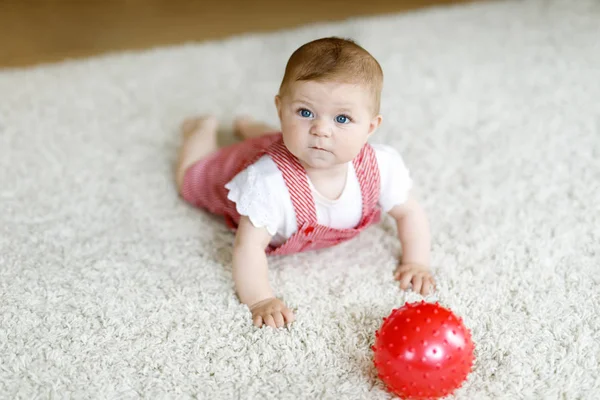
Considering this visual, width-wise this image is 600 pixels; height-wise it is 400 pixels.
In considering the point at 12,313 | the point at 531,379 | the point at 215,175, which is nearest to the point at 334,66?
the point at 215,175

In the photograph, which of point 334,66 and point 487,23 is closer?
point 334,66

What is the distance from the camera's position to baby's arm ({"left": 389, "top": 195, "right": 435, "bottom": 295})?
116 centimetres

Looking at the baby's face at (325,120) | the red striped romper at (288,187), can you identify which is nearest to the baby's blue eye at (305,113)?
the baby's face at (325,120)

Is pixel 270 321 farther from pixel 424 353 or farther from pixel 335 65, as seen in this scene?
pixel 335 65

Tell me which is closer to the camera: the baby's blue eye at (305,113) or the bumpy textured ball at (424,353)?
the bumpy textured ball at (424,353)

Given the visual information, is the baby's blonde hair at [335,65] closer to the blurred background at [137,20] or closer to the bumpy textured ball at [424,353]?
the bumpy textured ball at [424,353]

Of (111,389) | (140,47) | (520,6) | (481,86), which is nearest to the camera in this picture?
(111,389)

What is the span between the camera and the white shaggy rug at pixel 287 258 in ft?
3.23

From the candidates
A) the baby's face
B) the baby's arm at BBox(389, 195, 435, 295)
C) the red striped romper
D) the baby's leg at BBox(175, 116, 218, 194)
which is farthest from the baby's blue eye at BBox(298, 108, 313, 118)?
the baby's leg at BBox(175, 116, 218, 194)

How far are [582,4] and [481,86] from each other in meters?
0.64

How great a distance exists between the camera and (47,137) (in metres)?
1.55

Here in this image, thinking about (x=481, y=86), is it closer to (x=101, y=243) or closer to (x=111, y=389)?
(x=101, y=243)

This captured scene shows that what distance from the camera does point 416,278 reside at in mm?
1132

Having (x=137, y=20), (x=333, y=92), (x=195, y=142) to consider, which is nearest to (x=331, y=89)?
(x=333, y=92)
